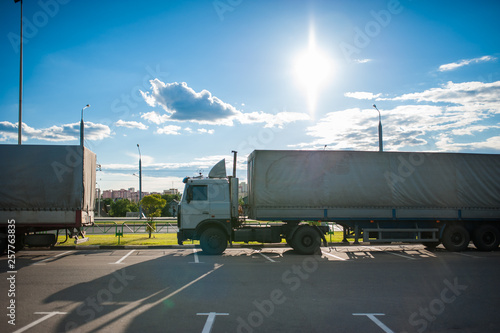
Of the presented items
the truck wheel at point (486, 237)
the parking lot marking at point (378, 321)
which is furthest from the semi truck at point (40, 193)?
the truck wheel at point (486, 237)

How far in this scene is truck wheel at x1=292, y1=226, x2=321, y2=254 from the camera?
13.0m

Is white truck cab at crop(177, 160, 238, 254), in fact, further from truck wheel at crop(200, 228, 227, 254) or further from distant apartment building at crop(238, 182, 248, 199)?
distant apartment building at crop(238, 182, 248, 199)

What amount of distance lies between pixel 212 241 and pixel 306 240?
3484 mm

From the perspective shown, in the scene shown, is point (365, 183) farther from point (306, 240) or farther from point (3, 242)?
point (3, 242)

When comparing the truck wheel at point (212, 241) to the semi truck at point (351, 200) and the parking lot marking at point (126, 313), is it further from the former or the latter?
the parking lot marking at point (126, 313)

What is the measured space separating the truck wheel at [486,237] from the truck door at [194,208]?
34.9 ft

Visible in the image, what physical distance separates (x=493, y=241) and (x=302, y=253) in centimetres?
781

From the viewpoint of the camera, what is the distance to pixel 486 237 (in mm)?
14047

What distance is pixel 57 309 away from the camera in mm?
6105

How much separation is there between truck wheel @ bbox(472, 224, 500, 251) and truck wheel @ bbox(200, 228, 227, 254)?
996cm

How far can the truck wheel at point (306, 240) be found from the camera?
1302 centimetres

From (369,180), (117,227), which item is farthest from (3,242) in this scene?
(117,227)

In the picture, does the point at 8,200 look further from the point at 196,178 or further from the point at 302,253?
the point at 302,253

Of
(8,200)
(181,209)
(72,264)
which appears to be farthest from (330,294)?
(8,200)
